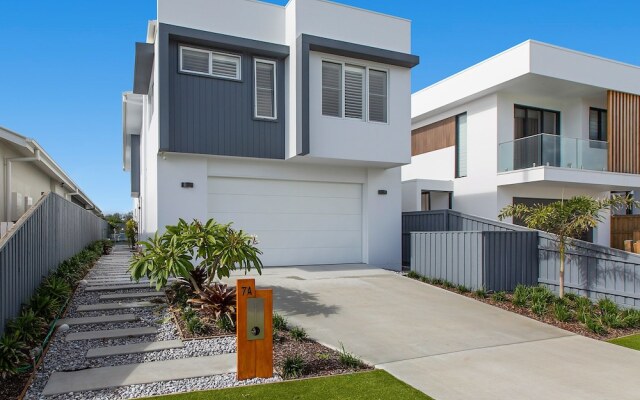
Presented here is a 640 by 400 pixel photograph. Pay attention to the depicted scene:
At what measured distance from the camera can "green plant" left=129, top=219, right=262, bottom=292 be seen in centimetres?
657

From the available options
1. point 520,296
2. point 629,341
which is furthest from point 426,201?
point 629,341

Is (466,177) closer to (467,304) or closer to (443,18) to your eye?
(443,18)

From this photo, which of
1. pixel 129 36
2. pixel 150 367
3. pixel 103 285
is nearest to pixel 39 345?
pixel 150 367

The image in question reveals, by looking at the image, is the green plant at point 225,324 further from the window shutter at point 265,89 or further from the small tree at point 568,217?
the small tree at point 568,217

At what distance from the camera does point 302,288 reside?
30.1 feet

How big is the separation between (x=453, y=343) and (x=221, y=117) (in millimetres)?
7315

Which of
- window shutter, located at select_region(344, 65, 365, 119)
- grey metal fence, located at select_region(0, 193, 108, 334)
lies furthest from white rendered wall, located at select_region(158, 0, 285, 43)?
grey metal fence, located at select_region(0, 193, 108, 334)

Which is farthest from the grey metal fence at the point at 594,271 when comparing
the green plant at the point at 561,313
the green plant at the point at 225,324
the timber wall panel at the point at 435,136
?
the timber wall panel at the point at 435,136

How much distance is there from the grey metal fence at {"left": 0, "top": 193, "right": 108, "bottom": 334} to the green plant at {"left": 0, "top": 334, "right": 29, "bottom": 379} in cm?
38

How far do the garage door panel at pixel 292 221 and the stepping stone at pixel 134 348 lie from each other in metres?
5.63

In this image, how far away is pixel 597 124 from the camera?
1727 centimetres

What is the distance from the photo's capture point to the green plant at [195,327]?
6.08m

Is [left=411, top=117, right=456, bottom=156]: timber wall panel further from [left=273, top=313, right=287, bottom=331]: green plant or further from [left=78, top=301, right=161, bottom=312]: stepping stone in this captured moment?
[left=78, top=301, right=161, bottom=312]: stepping stone

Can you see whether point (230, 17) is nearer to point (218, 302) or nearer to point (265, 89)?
point (265, 89)
